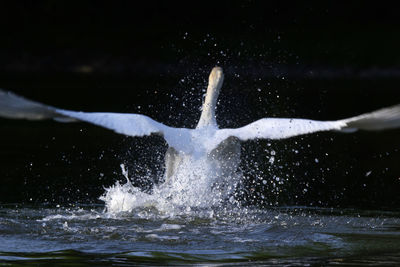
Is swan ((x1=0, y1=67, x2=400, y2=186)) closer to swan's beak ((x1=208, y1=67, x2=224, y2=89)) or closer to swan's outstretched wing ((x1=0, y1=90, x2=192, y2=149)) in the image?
swan's outstretched wing ((x1=0, y1=90, x2=192, y2=149))

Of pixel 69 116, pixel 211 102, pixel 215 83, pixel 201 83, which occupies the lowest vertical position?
pixel 69 116

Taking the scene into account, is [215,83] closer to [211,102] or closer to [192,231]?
[211,102]

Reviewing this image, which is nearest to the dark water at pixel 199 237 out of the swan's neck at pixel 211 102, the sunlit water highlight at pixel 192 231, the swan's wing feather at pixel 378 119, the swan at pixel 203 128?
the sunlit water highlight at pixel 192 231

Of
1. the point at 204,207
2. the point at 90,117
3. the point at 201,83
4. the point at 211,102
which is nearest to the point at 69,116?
the point at 90,117

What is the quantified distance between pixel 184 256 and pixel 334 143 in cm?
1003

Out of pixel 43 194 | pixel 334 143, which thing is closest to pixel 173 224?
pixel 43 194

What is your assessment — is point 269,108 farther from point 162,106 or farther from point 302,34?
point 302,34

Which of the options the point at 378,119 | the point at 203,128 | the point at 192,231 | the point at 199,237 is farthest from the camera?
the point at 203,128

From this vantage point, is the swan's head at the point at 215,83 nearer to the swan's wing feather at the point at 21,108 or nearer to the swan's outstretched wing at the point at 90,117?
the swan's outstretched wing at the point at 90,117

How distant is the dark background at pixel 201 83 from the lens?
1295 cm

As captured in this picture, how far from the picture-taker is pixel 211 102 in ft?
39.8

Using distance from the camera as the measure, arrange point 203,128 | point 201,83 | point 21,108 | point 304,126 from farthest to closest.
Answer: point 201,83 → point 203,128 → point 304,126 → point 21,108

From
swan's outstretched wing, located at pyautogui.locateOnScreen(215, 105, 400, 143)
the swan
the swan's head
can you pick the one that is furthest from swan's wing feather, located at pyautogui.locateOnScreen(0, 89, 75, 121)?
the swan's head

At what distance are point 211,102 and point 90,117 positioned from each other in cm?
264
